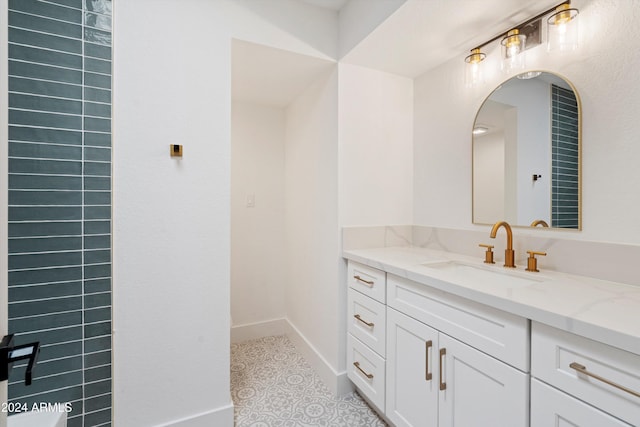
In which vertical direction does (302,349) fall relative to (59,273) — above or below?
below

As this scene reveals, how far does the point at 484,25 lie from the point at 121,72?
1.80m

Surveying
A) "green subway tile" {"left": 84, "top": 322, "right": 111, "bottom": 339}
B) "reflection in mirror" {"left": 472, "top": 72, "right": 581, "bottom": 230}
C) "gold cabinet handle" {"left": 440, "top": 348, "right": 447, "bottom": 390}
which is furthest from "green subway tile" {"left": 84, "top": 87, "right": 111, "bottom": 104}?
"reflection in mirror" {"left": 472, "top": 72, "right": 581, "bottom": 230}

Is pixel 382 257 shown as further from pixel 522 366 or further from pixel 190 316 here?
pixel 190 316

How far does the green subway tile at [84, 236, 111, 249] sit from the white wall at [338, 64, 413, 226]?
124 cm

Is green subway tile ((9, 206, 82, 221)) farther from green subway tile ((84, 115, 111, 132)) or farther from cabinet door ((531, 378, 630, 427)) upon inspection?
cabinet door ((531, 378, 630, 427))

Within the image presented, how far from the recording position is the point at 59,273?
1.29 metres

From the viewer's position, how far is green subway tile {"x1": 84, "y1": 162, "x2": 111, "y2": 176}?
4.32 ft

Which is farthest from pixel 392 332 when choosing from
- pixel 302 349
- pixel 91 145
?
pixel 91 145

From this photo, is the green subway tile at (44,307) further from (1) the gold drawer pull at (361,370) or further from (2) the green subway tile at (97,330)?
(1) the gold drawer pull at (361,370)


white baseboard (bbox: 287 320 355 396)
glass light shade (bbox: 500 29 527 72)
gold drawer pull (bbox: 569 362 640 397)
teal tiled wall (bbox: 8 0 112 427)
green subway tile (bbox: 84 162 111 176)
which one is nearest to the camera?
gold drawer pull (bbox: 569 362 640 397)

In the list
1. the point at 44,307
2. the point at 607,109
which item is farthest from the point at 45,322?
the point at 607,109

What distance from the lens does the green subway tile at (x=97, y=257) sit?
1.33 m

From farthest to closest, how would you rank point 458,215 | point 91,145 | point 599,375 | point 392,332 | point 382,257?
point 458,215 < point 382,257 < point 392,332 < point 91,145 < point 599,375

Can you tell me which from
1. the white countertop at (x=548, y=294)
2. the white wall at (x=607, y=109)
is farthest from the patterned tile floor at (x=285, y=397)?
the white wall at (x=607, y=109)
